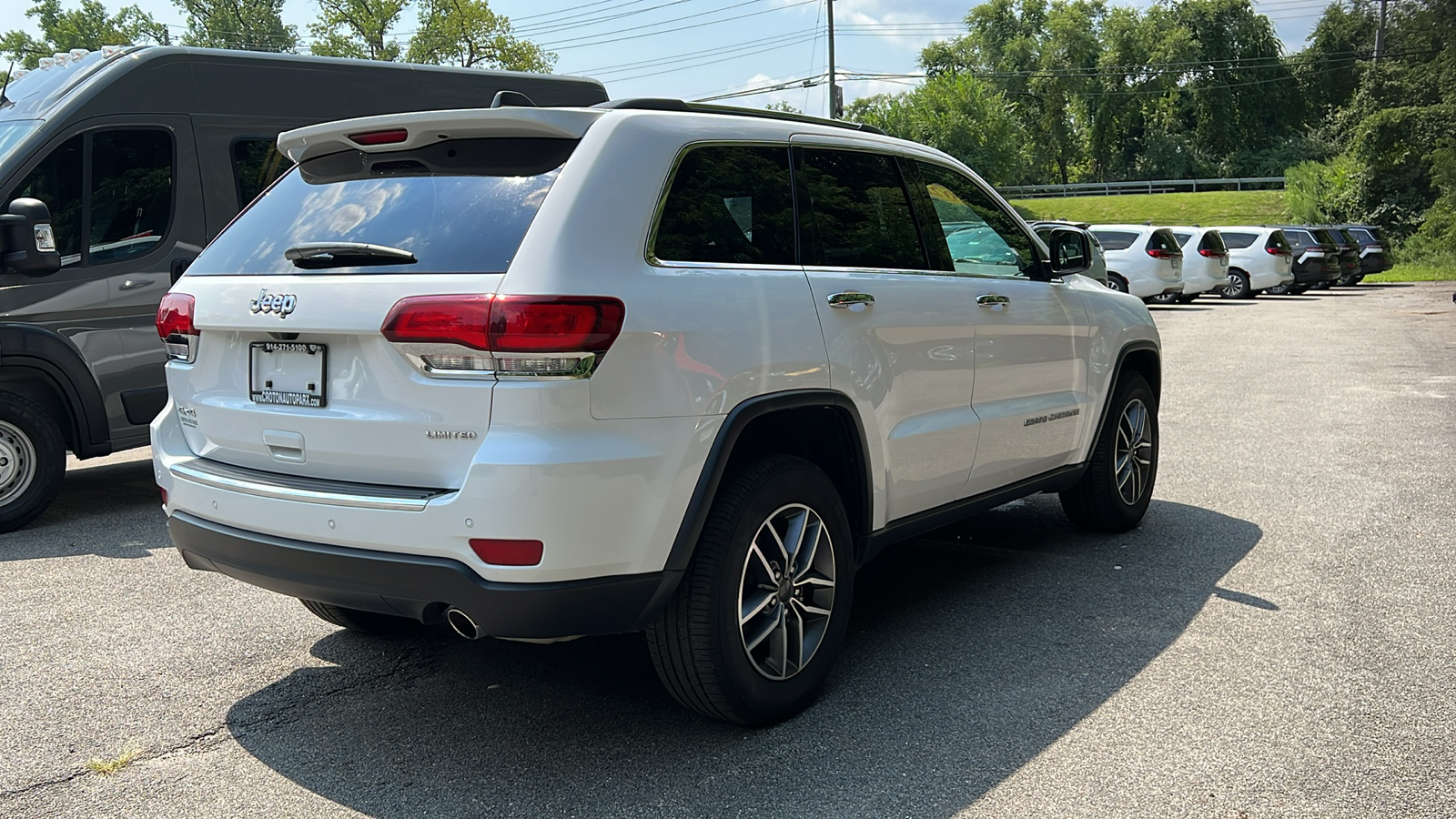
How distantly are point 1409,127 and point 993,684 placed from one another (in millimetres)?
45674

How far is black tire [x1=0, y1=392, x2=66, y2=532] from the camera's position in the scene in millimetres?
6641

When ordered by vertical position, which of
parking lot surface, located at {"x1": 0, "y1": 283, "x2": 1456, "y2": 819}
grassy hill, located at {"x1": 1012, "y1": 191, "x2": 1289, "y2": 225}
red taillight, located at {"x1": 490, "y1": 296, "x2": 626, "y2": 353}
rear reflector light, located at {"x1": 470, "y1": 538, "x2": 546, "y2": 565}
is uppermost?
grassy hill, located at {"x1": 1012, "y1": 191, "x2": 1289, "y2": 225}

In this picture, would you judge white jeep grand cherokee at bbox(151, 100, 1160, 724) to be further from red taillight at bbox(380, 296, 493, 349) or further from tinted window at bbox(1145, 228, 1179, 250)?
tinted window at bbox(1145, 228, 1179, 250)

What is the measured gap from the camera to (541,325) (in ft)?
10.0

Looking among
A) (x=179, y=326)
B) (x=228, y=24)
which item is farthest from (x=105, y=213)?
(x=228, y=24)

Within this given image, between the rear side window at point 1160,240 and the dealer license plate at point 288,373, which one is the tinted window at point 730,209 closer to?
the dealer license plate at point 288,373

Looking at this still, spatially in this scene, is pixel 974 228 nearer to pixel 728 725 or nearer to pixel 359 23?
pixel 728 725

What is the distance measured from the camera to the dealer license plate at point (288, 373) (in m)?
3.40

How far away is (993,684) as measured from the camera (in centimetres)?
409

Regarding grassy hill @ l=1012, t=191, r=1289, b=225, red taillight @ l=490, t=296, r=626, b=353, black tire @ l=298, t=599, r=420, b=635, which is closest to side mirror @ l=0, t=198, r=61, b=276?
black tire @ l=298, t=599, r=420, b=635

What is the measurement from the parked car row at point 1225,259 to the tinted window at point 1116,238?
2 cm

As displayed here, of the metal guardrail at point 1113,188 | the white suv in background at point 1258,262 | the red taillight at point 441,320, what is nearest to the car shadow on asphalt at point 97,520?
the red taillight at point 441,320

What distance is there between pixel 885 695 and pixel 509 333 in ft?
5.97

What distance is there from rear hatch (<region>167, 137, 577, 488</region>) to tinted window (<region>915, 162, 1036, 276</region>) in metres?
1.89
